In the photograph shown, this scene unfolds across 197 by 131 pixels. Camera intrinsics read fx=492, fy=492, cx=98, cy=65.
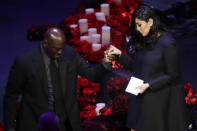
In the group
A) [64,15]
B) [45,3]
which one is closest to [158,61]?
[64,15]

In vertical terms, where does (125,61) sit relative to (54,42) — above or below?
below

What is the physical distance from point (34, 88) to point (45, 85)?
0.27ft

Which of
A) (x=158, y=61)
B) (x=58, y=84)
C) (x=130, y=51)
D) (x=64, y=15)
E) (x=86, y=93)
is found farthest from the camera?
(x=64, y=15)

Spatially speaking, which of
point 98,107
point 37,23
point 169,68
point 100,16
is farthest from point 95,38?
point 169,68

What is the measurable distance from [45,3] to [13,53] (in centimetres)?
162

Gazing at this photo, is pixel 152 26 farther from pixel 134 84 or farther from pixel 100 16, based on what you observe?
pixel 100 16

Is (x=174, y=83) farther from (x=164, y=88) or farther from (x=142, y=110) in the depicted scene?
(x=142, y=110)

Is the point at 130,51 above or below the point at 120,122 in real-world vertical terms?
above

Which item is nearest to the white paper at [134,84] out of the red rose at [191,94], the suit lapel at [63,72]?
the suit lapel at [63,72]

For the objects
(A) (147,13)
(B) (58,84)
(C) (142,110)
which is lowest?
(C) (142,110)

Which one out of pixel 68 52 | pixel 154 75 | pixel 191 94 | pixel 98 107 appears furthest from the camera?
pixel 98 107

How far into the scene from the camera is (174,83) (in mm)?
4320

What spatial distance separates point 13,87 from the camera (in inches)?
140

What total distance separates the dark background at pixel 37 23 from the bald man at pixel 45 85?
2.46 m
